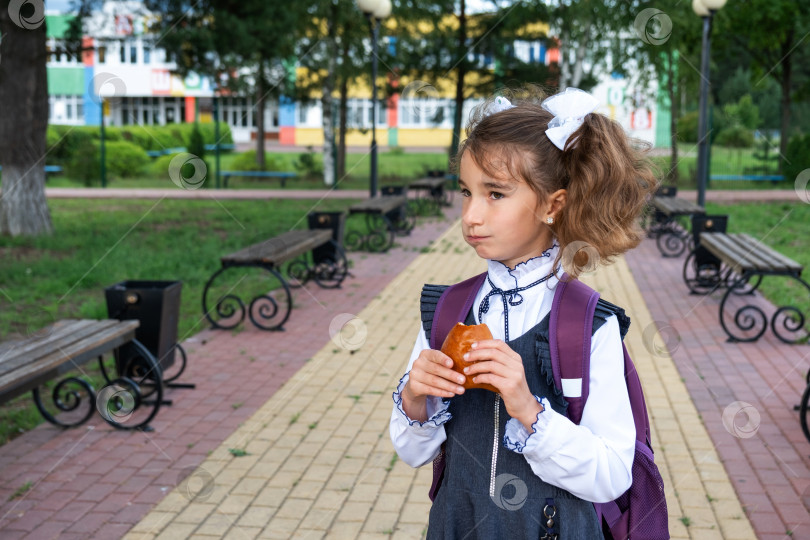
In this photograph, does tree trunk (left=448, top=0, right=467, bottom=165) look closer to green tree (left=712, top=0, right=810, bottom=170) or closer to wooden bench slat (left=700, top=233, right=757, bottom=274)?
green tree (left=712, top=0, right=810, bottom=170)

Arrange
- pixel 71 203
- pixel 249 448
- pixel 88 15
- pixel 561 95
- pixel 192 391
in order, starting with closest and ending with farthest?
1. pixel 561 95
2. pixel 249 448
3. pixel 192 391
4. pixel 88 15
5. pixel 71 203

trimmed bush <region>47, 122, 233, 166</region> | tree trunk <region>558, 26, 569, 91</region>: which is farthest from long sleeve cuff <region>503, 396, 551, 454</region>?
tree trunk <region>558, 26, 569, 91</region>

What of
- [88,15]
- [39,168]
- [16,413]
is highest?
[88,15]

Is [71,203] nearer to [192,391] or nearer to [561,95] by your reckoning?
[192,391]

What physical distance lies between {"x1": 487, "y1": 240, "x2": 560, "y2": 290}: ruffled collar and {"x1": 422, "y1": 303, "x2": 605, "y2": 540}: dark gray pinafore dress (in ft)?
0.30

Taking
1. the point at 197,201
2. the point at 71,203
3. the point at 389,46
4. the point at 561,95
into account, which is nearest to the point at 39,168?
the point at 71,203

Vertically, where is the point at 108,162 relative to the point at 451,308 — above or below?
below

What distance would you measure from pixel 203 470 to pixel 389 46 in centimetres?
2162

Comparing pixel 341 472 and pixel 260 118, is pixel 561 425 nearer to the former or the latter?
pixel 341 472

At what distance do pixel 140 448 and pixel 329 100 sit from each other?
61.8ft

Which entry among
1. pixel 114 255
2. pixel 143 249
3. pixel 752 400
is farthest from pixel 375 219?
pixel 752 400

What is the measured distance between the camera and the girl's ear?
1.72 m

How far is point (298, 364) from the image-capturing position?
6609mm

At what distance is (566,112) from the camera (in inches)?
67.4
